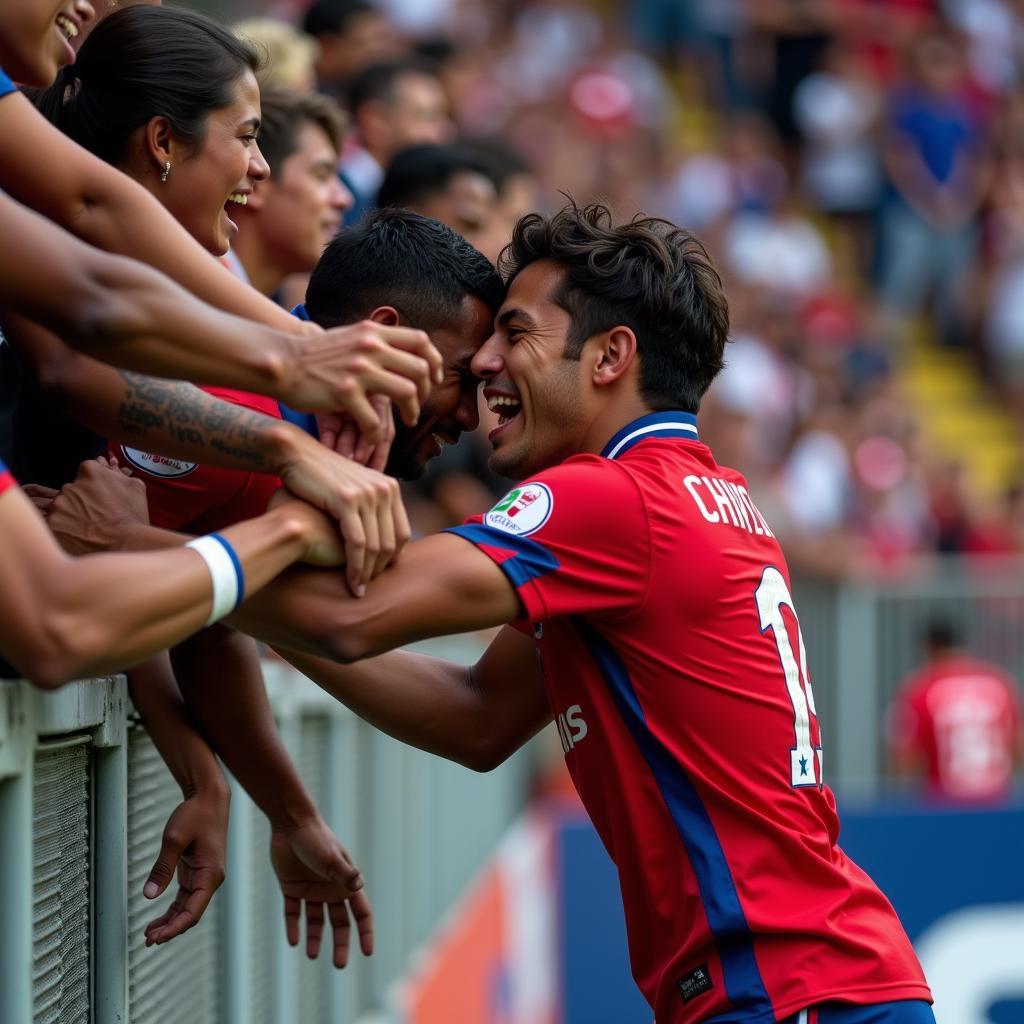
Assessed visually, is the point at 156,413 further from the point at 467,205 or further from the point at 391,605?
the point at 467,205

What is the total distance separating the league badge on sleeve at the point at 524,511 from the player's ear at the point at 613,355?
35cm

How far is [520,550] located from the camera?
3.07 metres

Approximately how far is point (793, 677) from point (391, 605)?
807 mm

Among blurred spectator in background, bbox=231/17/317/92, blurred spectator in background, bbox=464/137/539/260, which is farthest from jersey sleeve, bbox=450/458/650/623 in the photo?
blurred spectator in background, bbox=464/137/539/260

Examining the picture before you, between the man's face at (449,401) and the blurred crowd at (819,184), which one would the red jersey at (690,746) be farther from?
the blurred crowd at (819,184)

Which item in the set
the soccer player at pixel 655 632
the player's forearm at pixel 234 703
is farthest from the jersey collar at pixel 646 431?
the player's forearm at pixel 234 703

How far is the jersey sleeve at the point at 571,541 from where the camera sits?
3.05 m

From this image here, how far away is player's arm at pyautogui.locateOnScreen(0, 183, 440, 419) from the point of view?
2.38m

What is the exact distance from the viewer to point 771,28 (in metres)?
17.8

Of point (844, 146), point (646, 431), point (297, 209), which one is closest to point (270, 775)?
point (646, 431)

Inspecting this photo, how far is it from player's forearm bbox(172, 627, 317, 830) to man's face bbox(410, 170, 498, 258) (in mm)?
2873

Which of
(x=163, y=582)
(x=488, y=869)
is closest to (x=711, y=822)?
(x=163, y=582)

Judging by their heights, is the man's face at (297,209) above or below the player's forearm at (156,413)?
above

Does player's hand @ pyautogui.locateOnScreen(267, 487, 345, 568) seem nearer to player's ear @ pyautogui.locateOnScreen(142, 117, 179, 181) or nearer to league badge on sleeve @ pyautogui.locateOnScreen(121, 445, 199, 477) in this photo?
league badge on sleeve @ pyautogui.locateOnScreen(121, 445, 199, 477)
